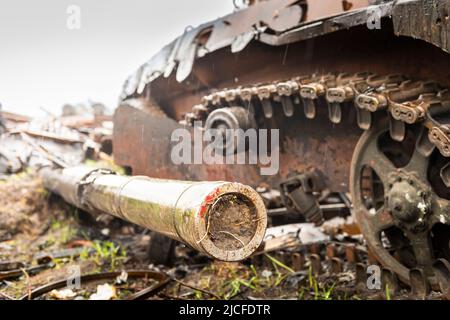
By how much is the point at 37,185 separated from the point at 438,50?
4.20 metres

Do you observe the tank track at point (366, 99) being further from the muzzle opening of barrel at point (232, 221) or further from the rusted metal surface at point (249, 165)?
the muzzle opening of barrel at point (232, 221)

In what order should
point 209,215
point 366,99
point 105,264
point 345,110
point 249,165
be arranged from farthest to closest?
1. point 105,264
2. point 249,165
3. point 345,110
4. point 366,99
5. point 209,215

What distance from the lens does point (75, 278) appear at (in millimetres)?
3221

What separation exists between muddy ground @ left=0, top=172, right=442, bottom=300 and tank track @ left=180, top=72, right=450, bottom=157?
1.03m

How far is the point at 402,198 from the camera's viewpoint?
92.0 inches

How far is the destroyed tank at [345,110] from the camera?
226cm

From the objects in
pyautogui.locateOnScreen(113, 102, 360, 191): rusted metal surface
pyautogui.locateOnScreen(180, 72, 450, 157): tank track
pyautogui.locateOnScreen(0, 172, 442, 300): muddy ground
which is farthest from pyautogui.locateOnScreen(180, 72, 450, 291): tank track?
pyautogui.locateOnScreen(0, 172, 442, 300): muddy ground

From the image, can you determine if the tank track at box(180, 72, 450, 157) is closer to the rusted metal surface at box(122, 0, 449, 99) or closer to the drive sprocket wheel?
the drive sprocket wheel

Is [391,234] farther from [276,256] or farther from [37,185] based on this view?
[37,185]

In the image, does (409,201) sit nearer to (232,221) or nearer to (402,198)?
(402,198)

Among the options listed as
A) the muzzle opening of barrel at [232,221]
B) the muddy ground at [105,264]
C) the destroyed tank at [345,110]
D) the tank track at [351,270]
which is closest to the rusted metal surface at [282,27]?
the destroyed tank at [345,110]

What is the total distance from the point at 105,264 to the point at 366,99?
260 centimetres

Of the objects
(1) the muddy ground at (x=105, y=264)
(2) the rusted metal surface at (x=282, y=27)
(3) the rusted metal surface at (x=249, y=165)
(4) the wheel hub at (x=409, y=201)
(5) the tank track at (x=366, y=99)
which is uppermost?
(2) the rusted metal surface at (x=282, y=27)

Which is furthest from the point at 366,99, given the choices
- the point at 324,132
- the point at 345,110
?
the point at 324,132
